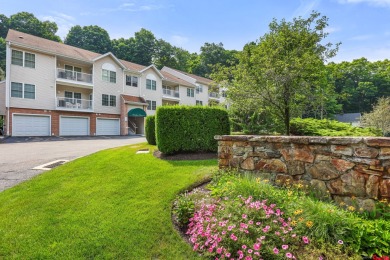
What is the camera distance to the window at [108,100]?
1059 inches

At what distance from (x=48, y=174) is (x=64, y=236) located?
4222 millimetres

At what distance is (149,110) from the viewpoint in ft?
103

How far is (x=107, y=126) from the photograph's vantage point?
27172 millimetres

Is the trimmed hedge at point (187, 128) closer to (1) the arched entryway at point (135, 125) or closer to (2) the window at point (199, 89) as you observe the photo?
(1) the arched entryway at point (135, 125)

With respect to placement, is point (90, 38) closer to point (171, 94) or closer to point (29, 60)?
point (171, 94)

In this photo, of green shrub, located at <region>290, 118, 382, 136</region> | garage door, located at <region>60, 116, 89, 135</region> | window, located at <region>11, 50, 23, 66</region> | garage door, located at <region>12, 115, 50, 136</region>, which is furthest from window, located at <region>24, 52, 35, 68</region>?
green shrub, located at <region>290, 118, 382, 136</region>

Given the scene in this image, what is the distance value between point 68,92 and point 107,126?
5.63 metres

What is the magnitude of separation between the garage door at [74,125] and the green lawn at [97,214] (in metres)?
19.2

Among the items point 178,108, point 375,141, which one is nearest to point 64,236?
point 375,141

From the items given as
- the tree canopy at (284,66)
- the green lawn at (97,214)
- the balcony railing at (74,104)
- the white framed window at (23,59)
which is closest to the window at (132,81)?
the balcony railing at (74,104)

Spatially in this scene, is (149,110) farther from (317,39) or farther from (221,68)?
(317,39)

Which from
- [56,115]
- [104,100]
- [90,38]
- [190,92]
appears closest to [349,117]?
[190,92]

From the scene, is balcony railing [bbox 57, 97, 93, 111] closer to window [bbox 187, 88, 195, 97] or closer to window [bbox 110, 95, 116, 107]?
window [bbox 110, 95, 116, 107]

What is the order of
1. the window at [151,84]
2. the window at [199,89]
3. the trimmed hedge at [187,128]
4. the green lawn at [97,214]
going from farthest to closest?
1. the window at [199,89]
2. the window at [151,84]
3. the trimmed hedge at [187,128]
4. the green lawn at [97,214]
